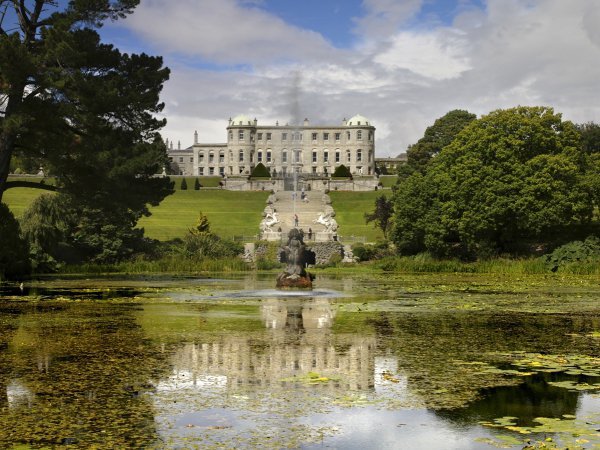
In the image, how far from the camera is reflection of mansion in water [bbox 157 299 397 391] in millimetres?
10297

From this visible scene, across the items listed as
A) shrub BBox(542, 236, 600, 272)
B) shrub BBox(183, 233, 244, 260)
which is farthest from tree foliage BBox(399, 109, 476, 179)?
shrub BBox(542, 236, 600, 272)

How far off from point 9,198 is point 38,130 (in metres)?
43.4

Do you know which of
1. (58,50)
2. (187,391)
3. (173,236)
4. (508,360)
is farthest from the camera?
(173,236)

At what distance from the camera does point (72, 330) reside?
15.6 m

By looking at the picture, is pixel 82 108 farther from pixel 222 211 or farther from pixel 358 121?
pixel 358 121

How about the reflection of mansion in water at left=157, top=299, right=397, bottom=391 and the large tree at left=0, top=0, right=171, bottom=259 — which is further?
the large tree at left=0, top=0, right=171, bottom=259

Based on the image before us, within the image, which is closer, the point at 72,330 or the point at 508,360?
the point at 508,360

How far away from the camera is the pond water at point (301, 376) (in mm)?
7695

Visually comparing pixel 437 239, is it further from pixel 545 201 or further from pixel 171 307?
pixel 171 307

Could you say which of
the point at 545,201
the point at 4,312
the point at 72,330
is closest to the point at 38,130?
the point at 4,312

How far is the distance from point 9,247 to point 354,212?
47.4 m

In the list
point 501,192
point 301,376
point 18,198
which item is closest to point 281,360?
point 301,376

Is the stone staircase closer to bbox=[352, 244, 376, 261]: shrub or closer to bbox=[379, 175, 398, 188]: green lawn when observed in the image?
Answer: bbox=[352, 244, 376, 261]: shrub

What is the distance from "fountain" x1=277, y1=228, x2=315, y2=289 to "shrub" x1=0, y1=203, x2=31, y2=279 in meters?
12.6
